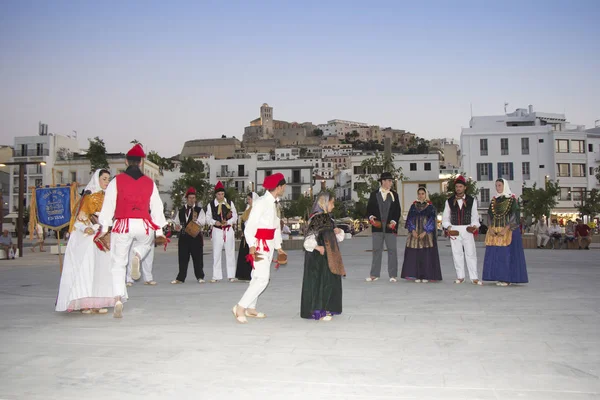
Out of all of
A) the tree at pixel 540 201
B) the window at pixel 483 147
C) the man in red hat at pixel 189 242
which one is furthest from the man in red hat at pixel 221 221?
the window at pixel 483 147

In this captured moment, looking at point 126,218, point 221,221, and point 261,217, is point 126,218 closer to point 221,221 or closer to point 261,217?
point 261,217

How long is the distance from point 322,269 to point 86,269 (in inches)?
112

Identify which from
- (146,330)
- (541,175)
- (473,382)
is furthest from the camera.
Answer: (541,175)

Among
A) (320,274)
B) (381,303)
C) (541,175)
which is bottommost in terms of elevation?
(381,303)

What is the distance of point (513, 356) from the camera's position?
471 cm

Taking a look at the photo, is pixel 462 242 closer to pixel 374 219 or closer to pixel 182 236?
pixel 374 219

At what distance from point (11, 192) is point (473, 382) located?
84466mm

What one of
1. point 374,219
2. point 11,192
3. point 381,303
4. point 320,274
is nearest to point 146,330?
point 320,274

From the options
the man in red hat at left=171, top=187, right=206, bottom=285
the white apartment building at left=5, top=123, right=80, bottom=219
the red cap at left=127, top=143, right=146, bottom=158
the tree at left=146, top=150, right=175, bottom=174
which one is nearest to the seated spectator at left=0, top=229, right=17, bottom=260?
the man in red hat at left=171, top=187, right=206, bottom=285

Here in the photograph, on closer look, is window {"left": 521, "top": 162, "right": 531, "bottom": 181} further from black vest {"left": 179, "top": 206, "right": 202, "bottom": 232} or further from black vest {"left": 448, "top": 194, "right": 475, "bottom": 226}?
black vest {"left": 179, "top": 206, "right": 202, "bottom": 232}

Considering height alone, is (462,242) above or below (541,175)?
below

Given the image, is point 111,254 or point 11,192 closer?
point 111,254

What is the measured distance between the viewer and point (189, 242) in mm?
11266

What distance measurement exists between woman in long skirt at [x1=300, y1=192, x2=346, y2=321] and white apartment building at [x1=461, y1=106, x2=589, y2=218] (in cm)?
5788
